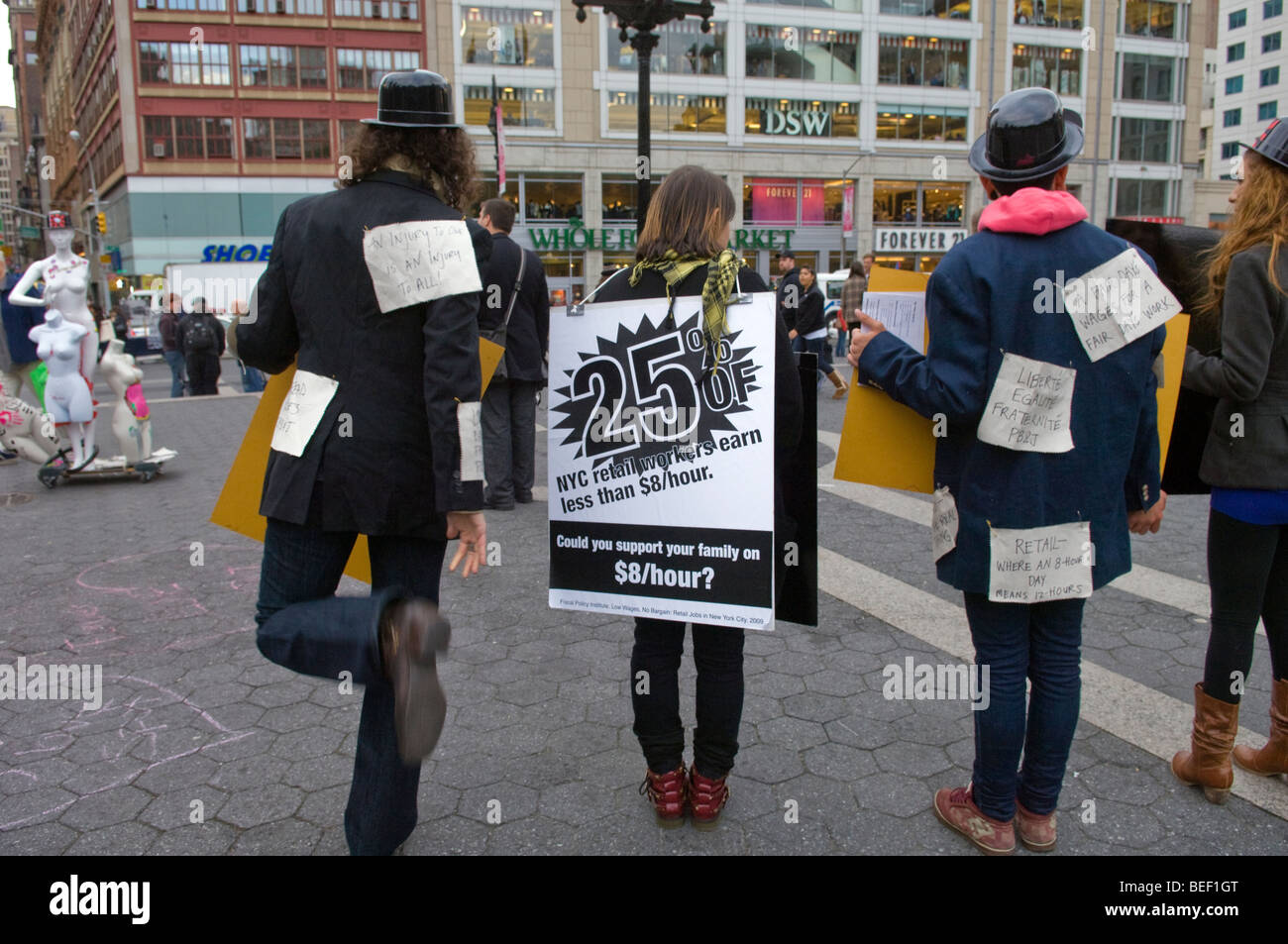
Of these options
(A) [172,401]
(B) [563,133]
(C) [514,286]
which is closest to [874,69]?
(B) [563,133]

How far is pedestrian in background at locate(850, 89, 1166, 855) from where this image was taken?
232 cm

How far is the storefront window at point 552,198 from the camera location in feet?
131

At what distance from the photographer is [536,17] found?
1523 inches

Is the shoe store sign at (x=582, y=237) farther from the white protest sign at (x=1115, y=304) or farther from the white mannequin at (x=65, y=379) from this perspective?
the white protest sign at (x=1115, y=304)

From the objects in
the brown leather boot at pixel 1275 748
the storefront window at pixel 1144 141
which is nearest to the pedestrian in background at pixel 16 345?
the brown leather boot at pixel 1275 748

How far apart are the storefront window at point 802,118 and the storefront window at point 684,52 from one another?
7.92 ft

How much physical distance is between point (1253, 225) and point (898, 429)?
1.23 m

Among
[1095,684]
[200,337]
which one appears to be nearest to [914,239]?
[200,337]

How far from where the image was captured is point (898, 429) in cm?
269

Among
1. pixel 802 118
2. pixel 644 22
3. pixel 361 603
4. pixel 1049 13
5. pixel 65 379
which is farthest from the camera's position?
pixel 1049 13

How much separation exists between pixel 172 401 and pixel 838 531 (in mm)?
12784

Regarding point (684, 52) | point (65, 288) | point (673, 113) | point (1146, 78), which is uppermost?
point (1146, 78)

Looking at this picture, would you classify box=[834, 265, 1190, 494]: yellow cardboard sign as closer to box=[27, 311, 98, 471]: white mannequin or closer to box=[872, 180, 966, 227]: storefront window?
box=[27, 311, 98, 471]: white mannequin

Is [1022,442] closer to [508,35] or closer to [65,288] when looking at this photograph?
[65,288]
